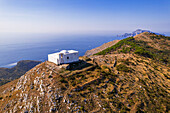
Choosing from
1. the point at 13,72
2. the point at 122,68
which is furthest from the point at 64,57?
the point at 13,72

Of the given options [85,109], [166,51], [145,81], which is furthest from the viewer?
[166,51]

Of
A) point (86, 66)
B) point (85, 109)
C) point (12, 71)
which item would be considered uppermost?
point (86, 66)

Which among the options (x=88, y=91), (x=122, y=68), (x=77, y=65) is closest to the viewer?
(x=88, y=91)

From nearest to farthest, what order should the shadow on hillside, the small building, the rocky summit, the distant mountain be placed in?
the rocky summit → the shadow on hillside → the small building → the distant mountain

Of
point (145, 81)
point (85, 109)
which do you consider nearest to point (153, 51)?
point (145, 81)

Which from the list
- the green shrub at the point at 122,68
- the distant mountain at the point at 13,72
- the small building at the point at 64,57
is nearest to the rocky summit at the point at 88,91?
the green shrub at the point at 122,68

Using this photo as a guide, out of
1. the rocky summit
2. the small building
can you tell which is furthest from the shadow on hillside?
the small building

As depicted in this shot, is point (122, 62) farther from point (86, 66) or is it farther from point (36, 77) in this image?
point (36, 77)

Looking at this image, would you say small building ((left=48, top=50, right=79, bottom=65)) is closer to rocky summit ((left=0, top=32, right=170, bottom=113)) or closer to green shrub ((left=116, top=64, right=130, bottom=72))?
rocky summit ((left=0, top=32, right=170, bottom=113))

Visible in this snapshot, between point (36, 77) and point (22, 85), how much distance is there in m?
5.61

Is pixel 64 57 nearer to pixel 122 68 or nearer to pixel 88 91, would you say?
pixel 88 91

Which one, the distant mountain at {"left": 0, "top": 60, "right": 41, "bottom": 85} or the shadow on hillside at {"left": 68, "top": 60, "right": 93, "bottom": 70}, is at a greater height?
the shadow on hillside at {"left": 68, "top": 60, "right": 93, "bottom": 70}

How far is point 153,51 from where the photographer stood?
213 ft

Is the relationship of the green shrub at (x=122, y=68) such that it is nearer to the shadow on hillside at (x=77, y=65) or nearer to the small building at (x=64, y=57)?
the shadow on hillside at (x=77, y=65)
